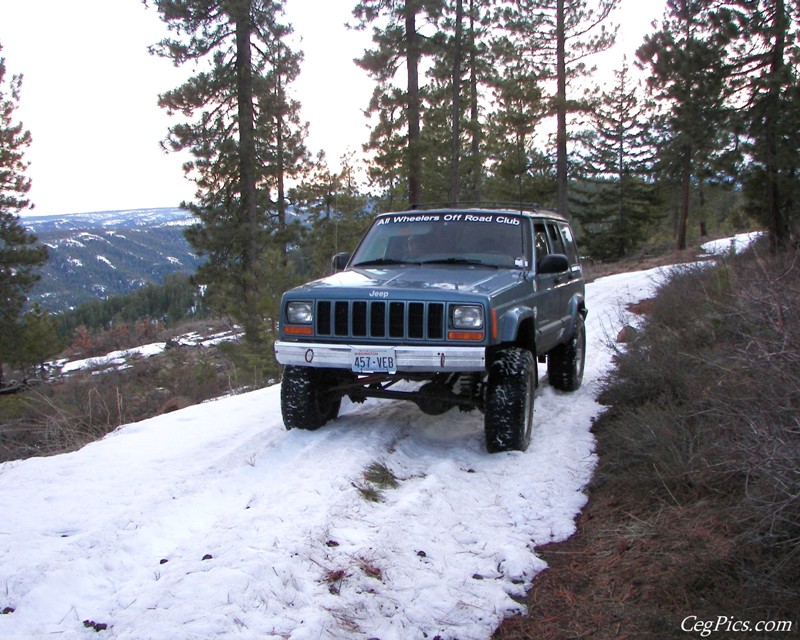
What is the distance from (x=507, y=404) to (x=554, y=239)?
9.14 feet

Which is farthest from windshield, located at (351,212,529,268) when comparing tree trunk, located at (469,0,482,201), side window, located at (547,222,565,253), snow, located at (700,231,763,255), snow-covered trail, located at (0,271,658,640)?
tree trunk, located at (469,0,482,201)

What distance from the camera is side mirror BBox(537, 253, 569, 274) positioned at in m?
5.73

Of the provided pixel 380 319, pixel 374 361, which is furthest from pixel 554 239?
pixel 374 361

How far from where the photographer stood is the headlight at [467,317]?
4.74m

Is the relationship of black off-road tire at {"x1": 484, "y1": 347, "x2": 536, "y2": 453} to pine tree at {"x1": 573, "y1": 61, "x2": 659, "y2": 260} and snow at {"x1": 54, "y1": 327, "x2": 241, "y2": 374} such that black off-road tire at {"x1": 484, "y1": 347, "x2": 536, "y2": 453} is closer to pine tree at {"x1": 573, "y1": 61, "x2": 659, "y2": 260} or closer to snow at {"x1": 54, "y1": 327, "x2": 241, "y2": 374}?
snow at {"x1": 54, "y1": 327, "x2": 241, "y2": 374}

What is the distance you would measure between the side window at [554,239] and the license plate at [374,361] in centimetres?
288

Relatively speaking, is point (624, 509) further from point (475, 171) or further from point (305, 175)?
point (305, 175)

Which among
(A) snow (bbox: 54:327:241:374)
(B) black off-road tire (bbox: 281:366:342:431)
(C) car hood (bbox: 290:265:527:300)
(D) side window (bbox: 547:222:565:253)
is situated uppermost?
(D) side window (bbox: 547:222:565:253)

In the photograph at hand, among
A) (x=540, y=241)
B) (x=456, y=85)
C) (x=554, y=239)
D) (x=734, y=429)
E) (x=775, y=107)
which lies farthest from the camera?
(x=456, y=85)

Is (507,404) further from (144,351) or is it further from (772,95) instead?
(144,351)

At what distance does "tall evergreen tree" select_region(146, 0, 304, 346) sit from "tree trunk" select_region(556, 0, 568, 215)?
32.5ft

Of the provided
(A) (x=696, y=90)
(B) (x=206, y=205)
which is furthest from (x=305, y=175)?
(A) (x=696, y=90)

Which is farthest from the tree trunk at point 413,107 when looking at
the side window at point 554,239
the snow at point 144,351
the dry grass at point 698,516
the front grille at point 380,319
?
the dry grass at point 698,516

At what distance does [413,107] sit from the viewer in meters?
19.0
